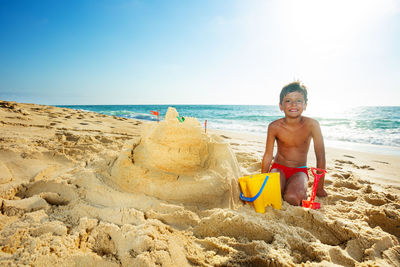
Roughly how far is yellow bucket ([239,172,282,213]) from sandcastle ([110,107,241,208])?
0.48ft

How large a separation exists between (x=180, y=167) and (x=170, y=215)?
1.82 ft

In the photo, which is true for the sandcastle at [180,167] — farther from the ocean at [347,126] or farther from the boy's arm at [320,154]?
the ocean at [347,126]

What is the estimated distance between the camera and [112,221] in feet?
4.50

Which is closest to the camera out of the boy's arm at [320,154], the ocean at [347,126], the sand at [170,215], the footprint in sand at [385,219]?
the sand at [170,215]

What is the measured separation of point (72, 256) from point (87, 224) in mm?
296

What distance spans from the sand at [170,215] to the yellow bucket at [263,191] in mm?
72

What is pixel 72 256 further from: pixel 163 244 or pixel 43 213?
pixel 43 213

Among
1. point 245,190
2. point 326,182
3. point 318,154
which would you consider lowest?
point 326,182

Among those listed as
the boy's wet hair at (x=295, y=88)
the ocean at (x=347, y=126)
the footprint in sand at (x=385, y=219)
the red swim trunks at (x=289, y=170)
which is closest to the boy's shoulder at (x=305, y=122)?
the boy's wet hair at (x=295, y=88)

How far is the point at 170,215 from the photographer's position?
4.99 ft

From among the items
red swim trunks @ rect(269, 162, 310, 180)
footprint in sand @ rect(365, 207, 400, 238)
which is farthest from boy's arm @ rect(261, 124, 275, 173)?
footprint in sand @ rect(365, 207, 400, 238)

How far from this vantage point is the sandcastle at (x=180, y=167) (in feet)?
5.87

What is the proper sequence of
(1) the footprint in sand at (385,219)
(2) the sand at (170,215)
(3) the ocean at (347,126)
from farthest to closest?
(3) the ocean at (347,126) → (1) the footprint in sand at (385,219) → (2) the sand at (170,215)

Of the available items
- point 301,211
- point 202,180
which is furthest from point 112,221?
point 301,211
